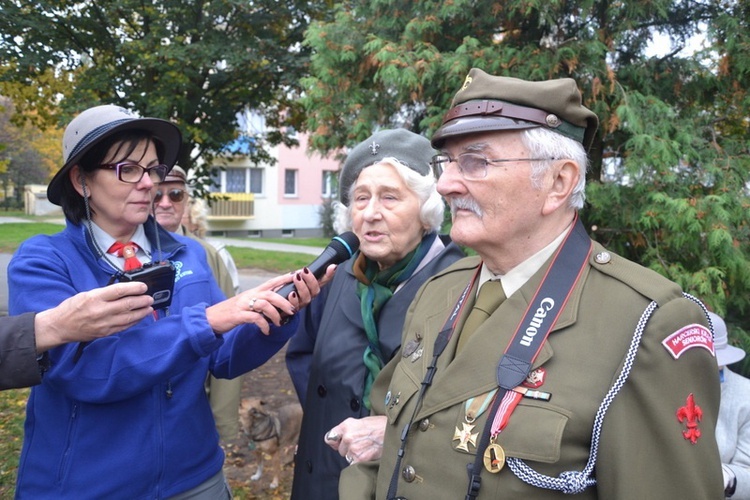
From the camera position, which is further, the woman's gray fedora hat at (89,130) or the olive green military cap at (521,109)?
the woman's gray fedora hat at (89,130)

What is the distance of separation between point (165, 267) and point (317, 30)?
442cm

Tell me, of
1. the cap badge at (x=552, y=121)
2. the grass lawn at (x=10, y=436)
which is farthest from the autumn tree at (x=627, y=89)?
the grass lawn at (x=10, y=436)

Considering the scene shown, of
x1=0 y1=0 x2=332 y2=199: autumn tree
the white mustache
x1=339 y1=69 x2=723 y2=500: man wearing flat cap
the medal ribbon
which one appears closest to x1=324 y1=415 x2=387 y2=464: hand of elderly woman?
x1=339 y1=69 x2=723 y2=500: man wearing flat cap

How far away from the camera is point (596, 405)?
4.92ft

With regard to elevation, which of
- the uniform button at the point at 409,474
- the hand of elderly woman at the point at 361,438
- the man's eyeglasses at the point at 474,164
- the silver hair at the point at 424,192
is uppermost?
the man's eyeglasses at the point at 474,164

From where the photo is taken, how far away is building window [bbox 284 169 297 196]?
31.2m

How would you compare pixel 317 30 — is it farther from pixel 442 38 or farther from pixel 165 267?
pixel 165 267

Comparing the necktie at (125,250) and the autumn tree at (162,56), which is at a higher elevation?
the autumn tree at (162,56)

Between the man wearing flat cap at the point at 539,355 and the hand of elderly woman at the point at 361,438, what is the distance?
0.08 meters

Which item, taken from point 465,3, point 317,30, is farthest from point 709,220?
point 317,30

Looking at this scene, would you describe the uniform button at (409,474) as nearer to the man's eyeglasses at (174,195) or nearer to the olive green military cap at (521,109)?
the olive green military cap at (521,109)

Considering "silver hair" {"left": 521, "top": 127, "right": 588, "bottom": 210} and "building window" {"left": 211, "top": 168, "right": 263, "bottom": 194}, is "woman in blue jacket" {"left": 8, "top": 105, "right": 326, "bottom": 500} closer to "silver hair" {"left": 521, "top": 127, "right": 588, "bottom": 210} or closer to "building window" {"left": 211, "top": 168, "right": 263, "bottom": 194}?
"silver hair" {"left": 521, "top": 127, "right": 588, "bottom": 210}

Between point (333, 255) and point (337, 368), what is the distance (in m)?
0.59

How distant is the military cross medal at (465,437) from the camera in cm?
163
